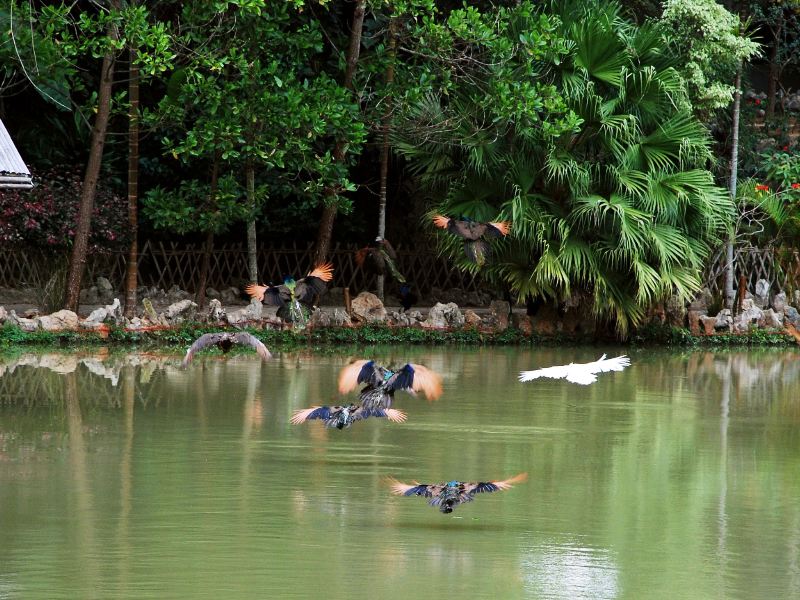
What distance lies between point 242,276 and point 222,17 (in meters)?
5.34

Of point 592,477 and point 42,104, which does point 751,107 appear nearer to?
point 42,104

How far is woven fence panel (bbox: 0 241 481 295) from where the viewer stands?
18.7 metres

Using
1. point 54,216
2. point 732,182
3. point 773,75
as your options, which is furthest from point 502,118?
point 773,75

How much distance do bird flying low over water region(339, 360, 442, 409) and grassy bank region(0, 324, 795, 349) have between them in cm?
719

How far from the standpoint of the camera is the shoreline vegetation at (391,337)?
15.1 meters

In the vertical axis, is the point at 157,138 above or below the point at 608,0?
below

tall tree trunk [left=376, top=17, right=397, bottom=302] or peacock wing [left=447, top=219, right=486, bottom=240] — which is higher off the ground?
tall tree trunk [left=376, top=17, right=397, bottom=302]

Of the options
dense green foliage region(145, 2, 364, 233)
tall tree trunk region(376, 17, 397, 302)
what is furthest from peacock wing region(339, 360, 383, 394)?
tall tree trunk region(376, 17, 397, 302)

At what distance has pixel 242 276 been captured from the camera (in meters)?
19.6

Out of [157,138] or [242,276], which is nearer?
[157,138]

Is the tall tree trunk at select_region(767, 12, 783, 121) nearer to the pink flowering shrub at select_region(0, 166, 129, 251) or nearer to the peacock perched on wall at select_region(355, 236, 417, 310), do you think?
the peacock perched on wall at select_region(355, 236, 417, 310)

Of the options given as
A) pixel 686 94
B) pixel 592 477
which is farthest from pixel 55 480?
pixel 686 94

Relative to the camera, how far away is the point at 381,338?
16031 millimetres

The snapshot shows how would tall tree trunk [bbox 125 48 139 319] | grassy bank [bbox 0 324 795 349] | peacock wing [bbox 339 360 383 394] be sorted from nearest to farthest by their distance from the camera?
peacock wing [bbox 339 360 383 394]
grassy bank [bbox 0 324 795 349]
tall tree trunk [bbox 125 48 139 319]
